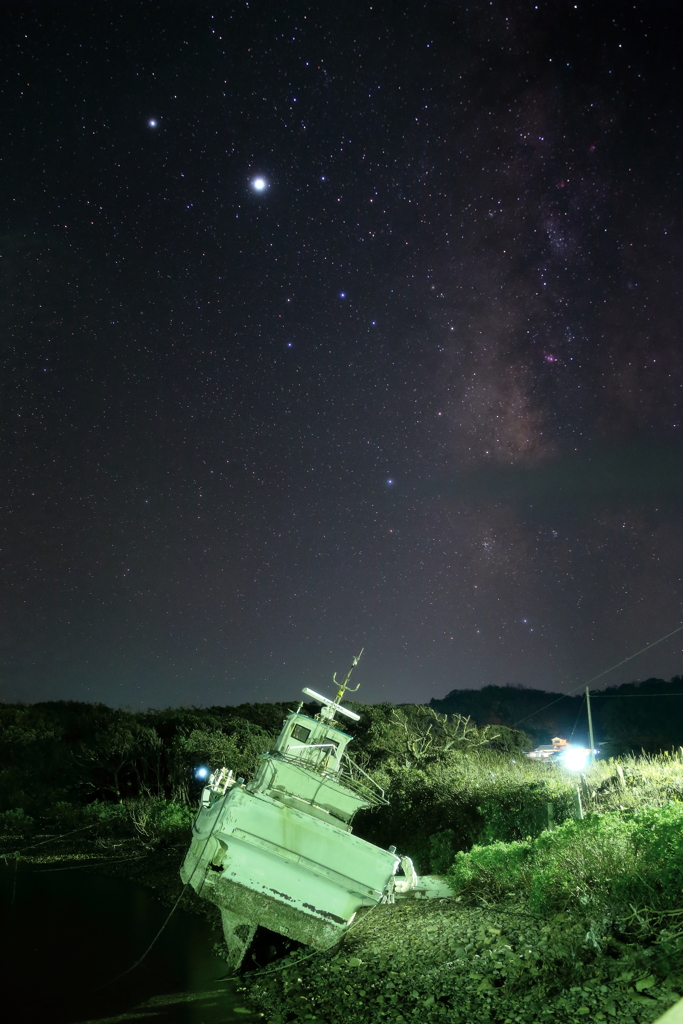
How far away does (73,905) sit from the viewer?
55.4ft

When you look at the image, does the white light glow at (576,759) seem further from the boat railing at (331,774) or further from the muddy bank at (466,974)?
the boat railing at (331,774)

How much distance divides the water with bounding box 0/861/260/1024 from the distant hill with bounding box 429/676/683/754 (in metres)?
36.8

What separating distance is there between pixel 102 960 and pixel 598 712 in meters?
57.0

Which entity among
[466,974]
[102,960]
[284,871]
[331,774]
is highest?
[331,774]

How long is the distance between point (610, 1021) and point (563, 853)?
186 inches

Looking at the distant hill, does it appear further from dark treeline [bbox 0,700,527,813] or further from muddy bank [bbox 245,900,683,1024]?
muddy bank [bbox 245,900,683,1024]

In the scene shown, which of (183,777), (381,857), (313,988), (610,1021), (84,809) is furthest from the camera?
(183,777)

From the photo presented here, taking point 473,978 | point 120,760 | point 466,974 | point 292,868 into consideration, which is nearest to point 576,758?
point 466,974

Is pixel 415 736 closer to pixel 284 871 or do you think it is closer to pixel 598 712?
pixel 284 871

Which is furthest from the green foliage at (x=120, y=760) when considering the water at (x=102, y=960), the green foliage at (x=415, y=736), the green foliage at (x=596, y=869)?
the green foliage at (x=596, y=869)

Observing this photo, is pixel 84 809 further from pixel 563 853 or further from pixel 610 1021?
pixel 610 1021

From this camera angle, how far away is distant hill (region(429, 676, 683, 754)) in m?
48.8

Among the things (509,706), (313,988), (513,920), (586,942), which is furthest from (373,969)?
(509,706)

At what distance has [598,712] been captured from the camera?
6081 centimetres
